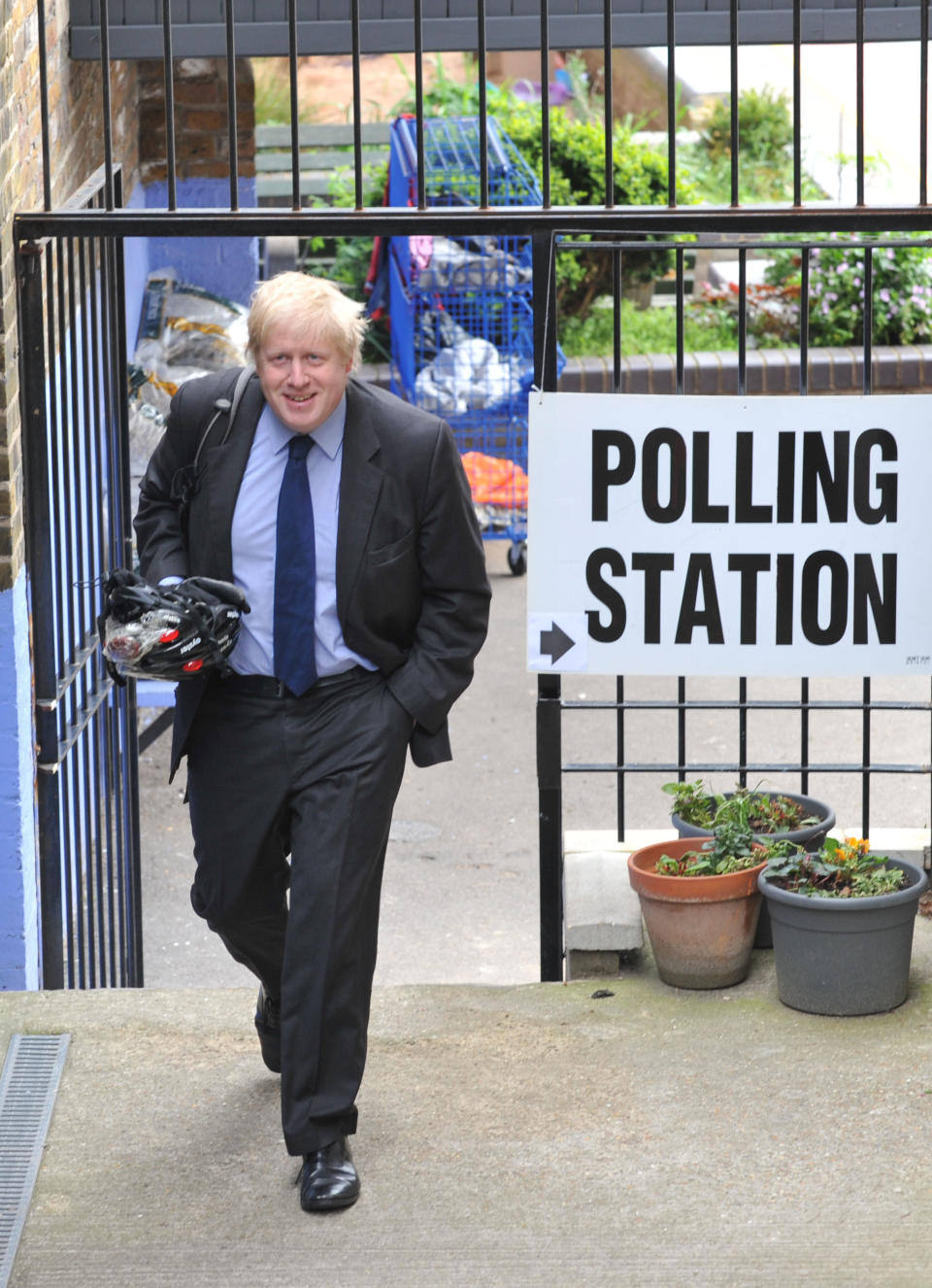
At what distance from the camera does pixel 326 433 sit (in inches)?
147

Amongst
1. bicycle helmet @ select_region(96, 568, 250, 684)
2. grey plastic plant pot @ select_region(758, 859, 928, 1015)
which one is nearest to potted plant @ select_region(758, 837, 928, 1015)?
grey plastic plant pot @ select_region(758, 859, 928, 1015)

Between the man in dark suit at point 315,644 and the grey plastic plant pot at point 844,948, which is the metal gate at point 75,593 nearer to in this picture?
the man in dark suit at point 315,644

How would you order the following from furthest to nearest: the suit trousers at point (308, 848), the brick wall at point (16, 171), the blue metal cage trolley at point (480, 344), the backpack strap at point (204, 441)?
the blue metal cage trolley at point (480, 344)
the brick wall at point (16, 171)
the backpack strap at point (204, 441)
the suit trousers at point (308, 848)

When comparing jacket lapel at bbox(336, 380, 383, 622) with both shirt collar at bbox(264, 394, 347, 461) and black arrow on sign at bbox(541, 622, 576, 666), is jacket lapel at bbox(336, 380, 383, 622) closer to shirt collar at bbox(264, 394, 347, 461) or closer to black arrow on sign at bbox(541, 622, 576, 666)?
shirt collar at bbox(264, 394, 347, 461)

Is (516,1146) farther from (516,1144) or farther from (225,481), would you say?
(225,481)

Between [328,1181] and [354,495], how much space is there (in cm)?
136

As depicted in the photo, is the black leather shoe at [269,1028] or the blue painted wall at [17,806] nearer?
the black leather shoe at [269,1028]

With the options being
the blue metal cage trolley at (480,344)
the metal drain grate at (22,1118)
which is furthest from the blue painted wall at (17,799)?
the blue metal cage trolley at (480,344)

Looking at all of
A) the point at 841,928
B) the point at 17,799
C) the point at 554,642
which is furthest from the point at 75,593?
the point at 841,928

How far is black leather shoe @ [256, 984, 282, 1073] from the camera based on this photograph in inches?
159

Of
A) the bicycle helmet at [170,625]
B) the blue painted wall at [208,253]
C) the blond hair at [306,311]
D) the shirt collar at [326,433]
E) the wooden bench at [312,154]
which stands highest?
the wooden bench at [312,154]

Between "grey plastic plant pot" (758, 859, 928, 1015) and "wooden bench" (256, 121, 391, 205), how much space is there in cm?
937

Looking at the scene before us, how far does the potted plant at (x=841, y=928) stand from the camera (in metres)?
4.36

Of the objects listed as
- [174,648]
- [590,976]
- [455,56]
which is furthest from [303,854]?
[455,56]
